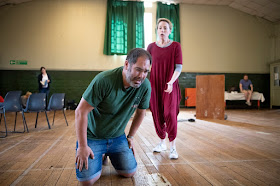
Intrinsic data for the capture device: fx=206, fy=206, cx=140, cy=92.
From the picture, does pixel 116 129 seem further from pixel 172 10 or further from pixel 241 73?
pixel 241 73

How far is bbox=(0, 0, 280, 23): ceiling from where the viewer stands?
25.0ft

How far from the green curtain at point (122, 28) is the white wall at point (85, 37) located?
0.90ft

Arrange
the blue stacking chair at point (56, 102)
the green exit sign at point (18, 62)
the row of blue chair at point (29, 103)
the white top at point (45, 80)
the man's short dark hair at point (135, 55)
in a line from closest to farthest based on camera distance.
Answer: the man's short dark hair at point (135, 55), the row of blue chair at point (29, 103), the blue stacking chair at point (56, 102), the white top at point (45, 80), the green exit sign at point (18, 62)

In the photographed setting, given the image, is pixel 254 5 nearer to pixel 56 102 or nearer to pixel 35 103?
pixel 56 102

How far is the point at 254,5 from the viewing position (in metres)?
8.06

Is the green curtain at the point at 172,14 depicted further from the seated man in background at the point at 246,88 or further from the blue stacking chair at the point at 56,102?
the blue stacking chair at the point at 56,102

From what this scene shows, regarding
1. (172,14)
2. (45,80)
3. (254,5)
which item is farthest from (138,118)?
(254,5)

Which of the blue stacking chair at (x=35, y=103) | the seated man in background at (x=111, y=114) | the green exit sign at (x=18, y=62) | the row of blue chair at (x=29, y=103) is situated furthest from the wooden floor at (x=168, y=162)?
the green exit sign at (x=18, y=62)

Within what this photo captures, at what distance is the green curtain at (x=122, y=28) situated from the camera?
25.4 feet

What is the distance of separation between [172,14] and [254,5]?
10.5ft

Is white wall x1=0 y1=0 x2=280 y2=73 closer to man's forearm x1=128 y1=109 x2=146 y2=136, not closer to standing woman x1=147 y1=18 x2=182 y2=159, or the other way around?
standing woman x1=147 y1=18 x2=182 y2=159

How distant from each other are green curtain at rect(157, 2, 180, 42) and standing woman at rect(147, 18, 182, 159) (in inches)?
248

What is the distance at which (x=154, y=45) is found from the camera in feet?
7.18

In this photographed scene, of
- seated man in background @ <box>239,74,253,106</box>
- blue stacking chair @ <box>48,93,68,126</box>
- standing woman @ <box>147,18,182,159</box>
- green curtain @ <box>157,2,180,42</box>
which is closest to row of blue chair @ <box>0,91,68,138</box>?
blue stacking chair @ <box>48,93,68,126</box>
